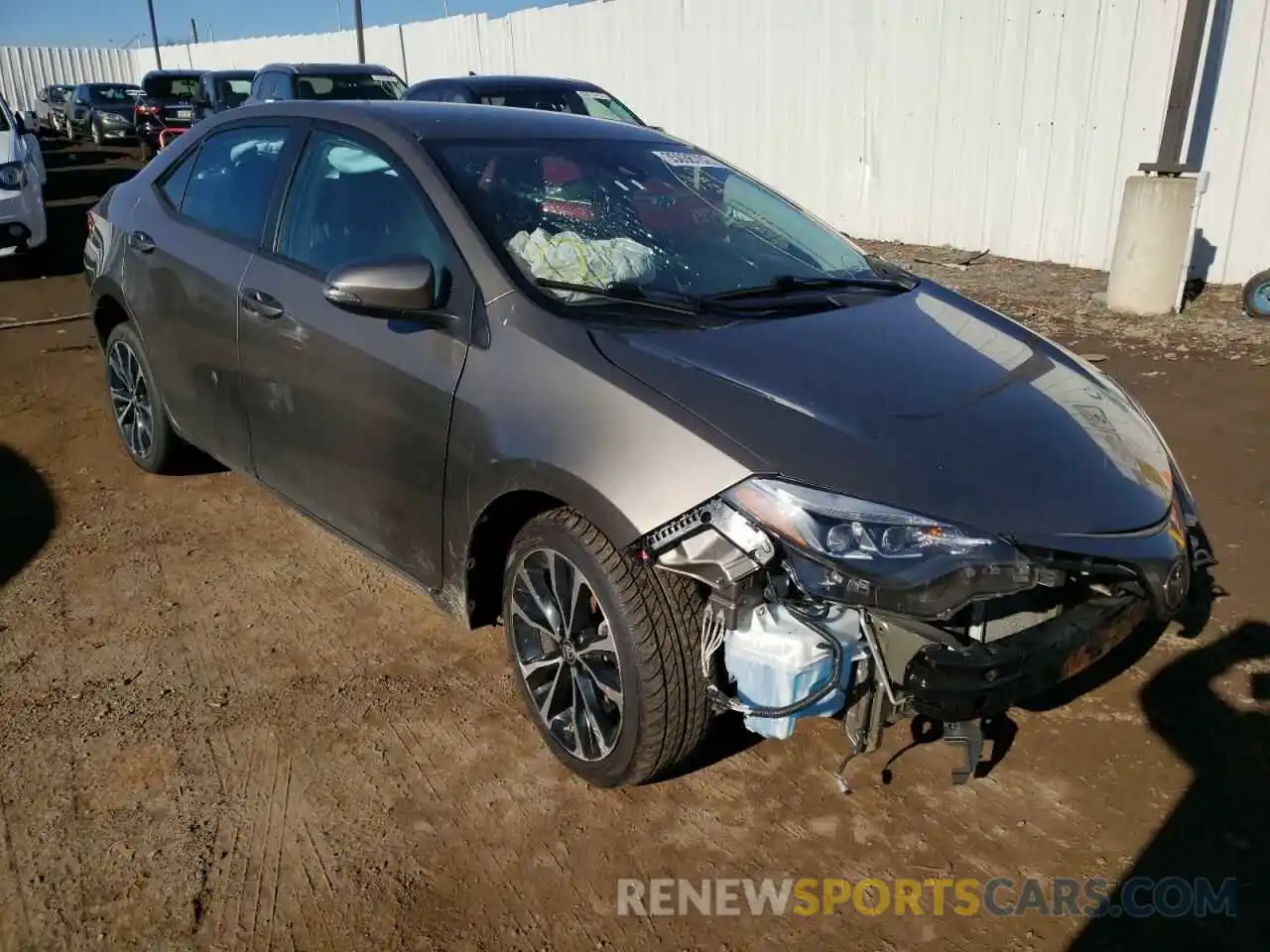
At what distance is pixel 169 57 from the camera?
41.8 m

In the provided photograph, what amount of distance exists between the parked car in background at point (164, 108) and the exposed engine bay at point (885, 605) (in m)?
16.6

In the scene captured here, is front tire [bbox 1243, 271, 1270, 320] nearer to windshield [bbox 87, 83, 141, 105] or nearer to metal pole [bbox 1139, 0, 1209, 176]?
metal pole [bbox 1139, 0, 1209, 176]

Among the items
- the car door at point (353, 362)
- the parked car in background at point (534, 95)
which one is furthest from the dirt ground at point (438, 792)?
the parked car in background at point (534, 95)

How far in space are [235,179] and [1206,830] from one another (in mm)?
3919

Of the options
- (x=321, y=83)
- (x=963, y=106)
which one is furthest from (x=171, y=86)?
(x=963, y=106)

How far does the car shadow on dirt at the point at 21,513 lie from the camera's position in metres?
4.18

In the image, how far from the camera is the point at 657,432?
7.95ft

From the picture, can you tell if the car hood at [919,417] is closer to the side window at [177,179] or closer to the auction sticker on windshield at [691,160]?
the auction sticker on windshield at [691,160]

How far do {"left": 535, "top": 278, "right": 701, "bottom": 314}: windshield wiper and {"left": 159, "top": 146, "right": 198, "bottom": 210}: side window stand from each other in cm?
228

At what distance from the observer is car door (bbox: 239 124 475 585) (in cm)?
298

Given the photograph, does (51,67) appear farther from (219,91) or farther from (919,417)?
(919,417)

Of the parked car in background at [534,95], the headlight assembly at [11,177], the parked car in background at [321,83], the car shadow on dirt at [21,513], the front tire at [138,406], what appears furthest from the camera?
the parked car in background at [321,83]

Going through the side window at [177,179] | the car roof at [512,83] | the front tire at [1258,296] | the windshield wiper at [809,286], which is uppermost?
the car roof at [512,83]

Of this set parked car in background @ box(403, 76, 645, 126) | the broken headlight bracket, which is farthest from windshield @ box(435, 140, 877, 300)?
parked car in background @ box(403, 76, 645, 126)
